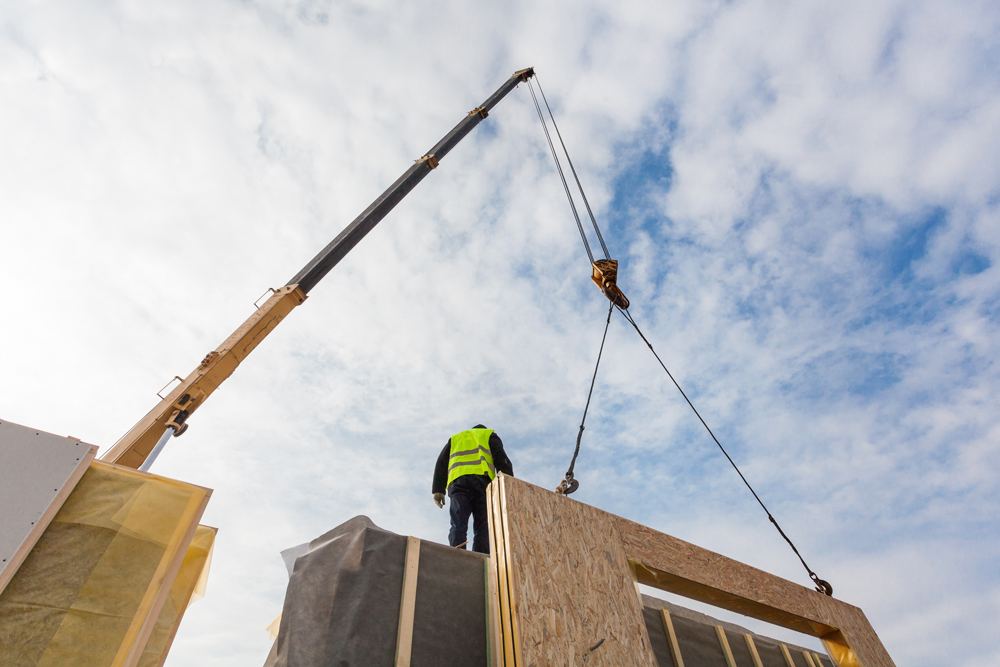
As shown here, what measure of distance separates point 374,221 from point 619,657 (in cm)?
746

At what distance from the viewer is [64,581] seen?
9.29 ft

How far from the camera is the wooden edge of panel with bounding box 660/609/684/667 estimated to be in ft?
15.8

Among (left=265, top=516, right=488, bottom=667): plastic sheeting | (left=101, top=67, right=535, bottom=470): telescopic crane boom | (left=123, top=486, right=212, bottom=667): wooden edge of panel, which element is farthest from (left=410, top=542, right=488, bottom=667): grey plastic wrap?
(left=101, top=67, right=535, bottom=470): telescopic crane boom

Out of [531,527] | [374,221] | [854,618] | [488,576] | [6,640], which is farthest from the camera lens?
[374,221]

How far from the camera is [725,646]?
558cm

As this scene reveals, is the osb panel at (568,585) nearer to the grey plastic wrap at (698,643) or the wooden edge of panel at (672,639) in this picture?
the wooden edge of panel at (672,639)

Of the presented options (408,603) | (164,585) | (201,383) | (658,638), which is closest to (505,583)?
(408,603)

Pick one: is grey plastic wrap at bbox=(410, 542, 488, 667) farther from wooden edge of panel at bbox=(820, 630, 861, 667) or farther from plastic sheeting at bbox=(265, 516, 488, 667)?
wooden edge of panel at bbox=(820, 630, 861, 667)

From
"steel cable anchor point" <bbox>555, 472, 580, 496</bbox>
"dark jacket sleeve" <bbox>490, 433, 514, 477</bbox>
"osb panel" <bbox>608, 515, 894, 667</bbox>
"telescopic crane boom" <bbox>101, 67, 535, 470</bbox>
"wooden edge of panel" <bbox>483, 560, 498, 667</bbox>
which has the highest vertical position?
"telescopic crane boom" <bbox>101, 67, 535, 470</bbox>

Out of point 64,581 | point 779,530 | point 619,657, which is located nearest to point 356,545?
point 64,581

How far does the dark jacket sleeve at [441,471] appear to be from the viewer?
243 inches

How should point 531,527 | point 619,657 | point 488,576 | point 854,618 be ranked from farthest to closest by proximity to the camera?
1. point 854,618
2. point 488,576
3. point 531,527
4. point 619,657

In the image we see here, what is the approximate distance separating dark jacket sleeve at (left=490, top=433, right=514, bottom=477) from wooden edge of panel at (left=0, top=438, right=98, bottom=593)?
375 centimetres

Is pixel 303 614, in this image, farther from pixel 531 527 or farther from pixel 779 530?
pixel 779 530
